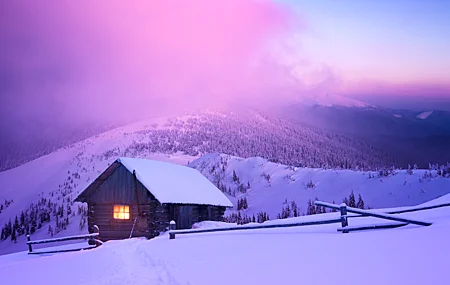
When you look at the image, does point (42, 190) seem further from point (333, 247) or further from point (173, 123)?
point (333, 247)

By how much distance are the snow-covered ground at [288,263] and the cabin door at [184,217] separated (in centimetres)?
1399

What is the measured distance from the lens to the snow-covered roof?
2615 centimetres

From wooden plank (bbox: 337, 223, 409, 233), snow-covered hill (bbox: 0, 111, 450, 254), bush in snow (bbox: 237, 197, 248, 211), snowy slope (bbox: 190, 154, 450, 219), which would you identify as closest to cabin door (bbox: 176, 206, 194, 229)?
snowy slope (bbox: 190, 154, 450, 219)

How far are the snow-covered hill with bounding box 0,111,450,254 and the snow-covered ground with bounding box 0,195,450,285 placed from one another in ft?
101

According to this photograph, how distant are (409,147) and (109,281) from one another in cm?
14080

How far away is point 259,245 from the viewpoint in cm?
1143

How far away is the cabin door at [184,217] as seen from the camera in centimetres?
2723

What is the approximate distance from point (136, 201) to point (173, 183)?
10.6 feet

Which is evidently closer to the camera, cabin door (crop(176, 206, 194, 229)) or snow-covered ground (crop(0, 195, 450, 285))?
snow-covered ground (crop(0, 195, 450, 285))

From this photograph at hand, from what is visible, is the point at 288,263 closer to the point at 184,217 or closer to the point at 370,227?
the point at 370,227

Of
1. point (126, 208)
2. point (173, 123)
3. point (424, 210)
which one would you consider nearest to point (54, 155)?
point (173, 123)

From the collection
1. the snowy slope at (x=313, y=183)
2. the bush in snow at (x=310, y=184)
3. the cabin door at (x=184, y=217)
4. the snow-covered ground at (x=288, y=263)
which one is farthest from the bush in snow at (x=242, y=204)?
the snow-covered ground at (x=288, y=263)

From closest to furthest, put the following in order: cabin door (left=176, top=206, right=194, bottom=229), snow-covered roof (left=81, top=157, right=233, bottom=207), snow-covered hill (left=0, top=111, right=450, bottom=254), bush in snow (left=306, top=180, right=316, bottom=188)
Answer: snow-covered roof (left=81, top=157, right=233, bottom=207) → cabin door (left=176, top=206, right=194, bottom=229) → snow-covered hill (left=0, top=111, right=450, bottom=254) → bush in snow (left=306, top=180, right=316, bottom=188)

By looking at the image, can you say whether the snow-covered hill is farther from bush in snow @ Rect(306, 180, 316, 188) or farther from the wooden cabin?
the wooden cabin
